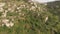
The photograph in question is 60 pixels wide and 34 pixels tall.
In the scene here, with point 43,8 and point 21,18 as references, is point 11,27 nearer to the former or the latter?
point 21,18

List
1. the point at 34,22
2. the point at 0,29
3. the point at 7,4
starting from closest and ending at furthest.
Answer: the point at 0,29
the point at 34,22
the point at 7,4

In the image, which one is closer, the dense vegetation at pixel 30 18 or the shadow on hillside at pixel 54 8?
the dense vegetation at pixel 30 18

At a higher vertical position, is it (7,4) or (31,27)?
(7,4)

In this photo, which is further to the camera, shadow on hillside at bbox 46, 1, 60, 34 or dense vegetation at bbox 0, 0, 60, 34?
shadow on hillside at bbox 46, 1, 60, 34

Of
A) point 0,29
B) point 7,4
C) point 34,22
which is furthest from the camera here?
point 7,4

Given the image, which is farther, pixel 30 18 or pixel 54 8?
pixel 54 8

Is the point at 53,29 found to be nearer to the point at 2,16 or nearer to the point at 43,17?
the point at 43,17

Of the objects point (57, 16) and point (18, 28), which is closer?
point (18, 28)

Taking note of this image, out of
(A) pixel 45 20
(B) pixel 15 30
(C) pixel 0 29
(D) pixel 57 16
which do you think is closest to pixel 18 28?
(B) pixel 15 30
